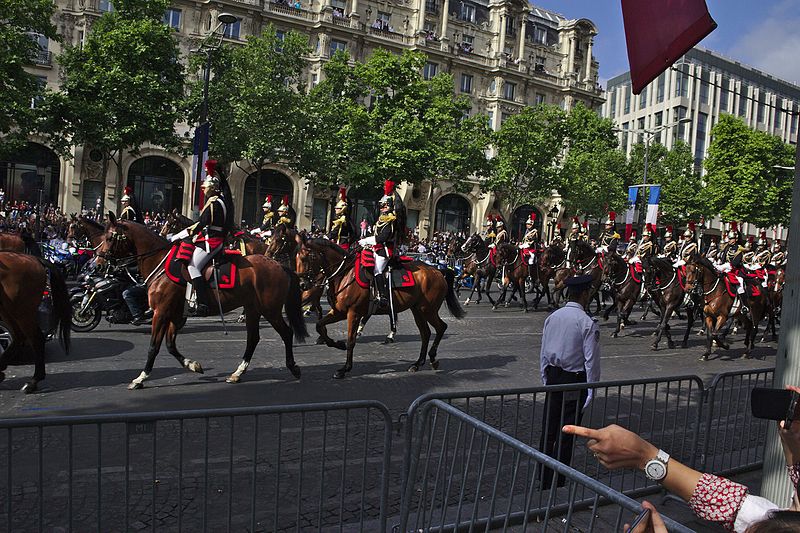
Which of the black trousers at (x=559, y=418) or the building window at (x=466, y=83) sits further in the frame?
the building window at (x=466, y=83)

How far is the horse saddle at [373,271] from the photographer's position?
10750 mm

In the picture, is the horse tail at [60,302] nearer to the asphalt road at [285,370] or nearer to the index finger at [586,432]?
the asphalt road at [285,370]

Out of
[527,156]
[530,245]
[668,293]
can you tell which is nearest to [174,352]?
[668,293]

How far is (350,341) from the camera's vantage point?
10078 mm

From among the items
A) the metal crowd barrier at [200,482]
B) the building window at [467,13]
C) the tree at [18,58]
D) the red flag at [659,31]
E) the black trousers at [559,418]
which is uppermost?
the building window at [467,13]

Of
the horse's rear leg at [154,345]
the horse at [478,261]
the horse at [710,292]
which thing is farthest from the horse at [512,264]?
the horse's rear leg at [154,345]

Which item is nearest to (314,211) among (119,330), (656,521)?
(119,330)

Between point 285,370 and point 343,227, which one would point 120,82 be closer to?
point 343,227

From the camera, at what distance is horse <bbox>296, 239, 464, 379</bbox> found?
35.2 feet

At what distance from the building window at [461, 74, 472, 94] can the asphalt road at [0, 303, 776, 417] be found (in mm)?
43222

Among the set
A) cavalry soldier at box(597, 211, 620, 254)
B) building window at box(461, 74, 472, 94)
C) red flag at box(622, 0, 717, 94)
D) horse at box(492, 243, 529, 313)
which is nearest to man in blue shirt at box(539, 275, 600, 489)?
red flag at box(622, 0, 717, 94)

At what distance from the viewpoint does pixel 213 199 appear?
9.25 m

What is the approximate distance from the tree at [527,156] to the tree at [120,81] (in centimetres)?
2211

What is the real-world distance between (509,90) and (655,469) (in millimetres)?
59286
